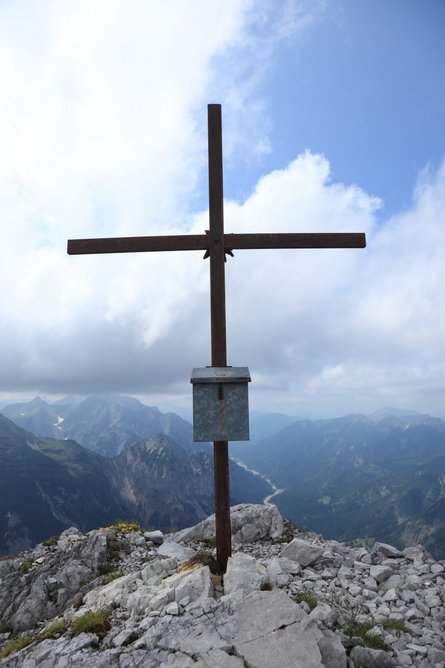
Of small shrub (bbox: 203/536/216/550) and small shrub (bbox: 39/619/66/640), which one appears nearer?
small shrub (bbox: 39/619/66/640)

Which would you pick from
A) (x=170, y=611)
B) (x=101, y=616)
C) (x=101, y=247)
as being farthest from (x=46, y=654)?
(x=101, y=247)

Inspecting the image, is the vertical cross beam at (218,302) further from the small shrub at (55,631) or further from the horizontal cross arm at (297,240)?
the small shrub at (55,631)

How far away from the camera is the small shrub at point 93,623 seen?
8.38 metres

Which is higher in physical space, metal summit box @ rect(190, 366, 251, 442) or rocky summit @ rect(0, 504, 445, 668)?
metal summit box @ rect(190, 366, 251, 442)

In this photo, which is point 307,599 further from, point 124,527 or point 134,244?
point 124,527

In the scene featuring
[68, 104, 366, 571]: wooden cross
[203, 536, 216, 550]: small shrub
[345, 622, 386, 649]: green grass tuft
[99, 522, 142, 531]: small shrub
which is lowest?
[99, 522, 142, 531]: small shrub

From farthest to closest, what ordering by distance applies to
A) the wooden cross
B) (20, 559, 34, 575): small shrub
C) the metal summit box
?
1. (20, 559, 34, 575): small shrub
2. the wooden cross
3. the metal summit box

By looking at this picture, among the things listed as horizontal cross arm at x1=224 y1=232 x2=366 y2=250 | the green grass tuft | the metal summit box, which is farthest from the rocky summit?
horizontal cross arm at x1=224 y1=232 x2=366 y2=250

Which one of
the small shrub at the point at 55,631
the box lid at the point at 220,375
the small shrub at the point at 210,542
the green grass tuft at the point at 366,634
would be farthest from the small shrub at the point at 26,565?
the green grass tuft at the point at 366,634

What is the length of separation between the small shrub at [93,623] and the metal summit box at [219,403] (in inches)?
181

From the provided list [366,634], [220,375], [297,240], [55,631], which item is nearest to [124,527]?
[55,631]

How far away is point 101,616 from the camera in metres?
8.77

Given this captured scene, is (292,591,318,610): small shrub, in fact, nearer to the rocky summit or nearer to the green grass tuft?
the rocky summit

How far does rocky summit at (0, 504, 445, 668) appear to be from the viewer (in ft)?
22.1
